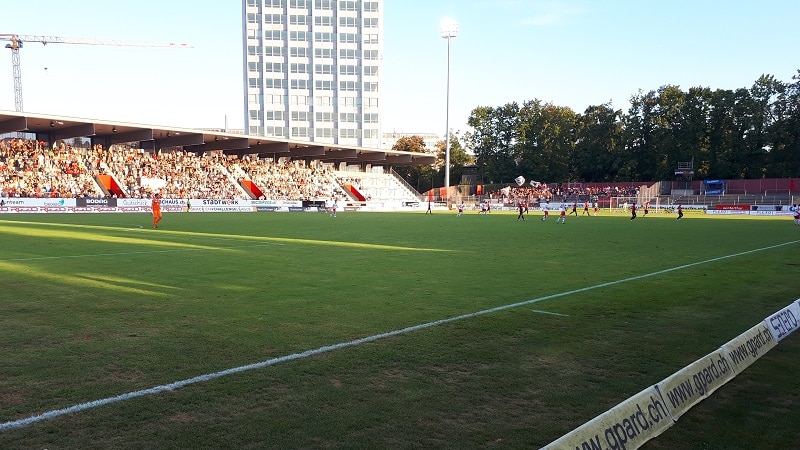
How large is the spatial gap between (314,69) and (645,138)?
66317 mm

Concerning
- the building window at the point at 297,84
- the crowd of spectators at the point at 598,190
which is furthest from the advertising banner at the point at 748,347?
the building window at the point at 297,84

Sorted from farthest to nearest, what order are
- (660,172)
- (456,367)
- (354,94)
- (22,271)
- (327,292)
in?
1. (354,94)
2. (660,172)
3. (22,271)
4. (327,292)
5. (456,367)

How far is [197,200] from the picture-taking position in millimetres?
56094

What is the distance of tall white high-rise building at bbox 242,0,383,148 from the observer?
114 metres

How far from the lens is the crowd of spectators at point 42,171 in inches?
1889

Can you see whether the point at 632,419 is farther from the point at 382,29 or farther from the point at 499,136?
the point at 382,29

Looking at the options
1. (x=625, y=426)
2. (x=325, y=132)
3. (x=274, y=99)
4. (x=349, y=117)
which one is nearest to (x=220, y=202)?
(x=625, y=426)

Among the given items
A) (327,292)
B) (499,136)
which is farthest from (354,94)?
(327,292)

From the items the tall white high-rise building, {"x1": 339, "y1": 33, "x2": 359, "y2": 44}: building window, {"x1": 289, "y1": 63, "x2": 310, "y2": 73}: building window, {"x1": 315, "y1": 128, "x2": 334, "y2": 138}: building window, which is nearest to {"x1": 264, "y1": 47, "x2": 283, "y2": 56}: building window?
the tall white high-rise building

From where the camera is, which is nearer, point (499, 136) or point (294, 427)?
point (294, 427)

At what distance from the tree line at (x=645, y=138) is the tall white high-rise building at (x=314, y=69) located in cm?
2226

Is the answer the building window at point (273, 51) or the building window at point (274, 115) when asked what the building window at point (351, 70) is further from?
the building window at point (274, 115)

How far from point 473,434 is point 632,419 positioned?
1.16 meters

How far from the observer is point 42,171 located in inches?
2010
